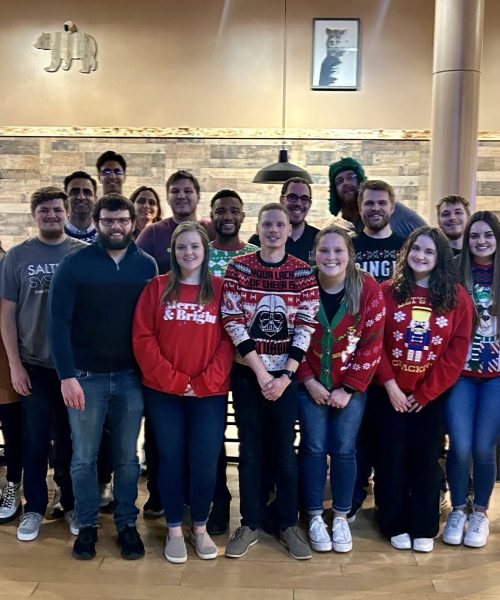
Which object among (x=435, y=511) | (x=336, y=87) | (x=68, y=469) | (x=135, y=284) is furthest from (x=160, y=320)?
(x=336, y=87)

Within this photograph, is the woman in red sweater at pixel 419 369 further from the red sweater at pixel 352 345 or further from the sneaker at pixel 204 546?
the sneaker at pixel 204 546

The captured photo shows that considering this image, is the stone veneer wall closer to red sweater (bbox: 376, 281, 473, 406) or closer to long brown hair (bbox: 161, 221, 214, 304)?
red sweater (bbox: 376, 281, 473, 406)

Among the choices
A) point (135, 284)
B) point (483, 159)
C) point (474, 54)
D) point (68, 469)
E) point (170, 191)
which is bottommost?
point (68, 469)

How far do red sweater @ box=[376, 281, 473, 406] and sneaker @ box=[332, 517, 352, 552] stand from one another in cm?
68

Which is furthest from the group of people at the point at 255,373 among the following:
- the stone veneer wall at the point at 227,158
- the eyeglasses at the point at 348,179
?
the stone veneer wall at the point at 227,158

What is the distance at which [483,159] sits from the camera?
298 inches

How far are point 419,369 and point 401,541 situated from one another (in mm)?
801

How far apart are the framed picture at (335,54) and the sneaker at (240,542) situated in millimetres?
5577

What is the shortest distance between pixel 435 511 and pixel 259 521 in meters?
0.81

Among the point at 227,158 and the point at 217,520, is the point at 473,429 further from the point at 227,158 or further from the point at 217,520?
the point at 227,158

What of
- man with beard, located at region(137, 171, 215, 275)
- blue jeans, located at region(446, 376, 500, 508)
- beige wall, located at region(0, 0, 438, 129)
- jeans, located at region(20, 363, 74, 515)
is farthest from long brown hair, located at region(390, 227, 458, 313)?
beige wall, located at region(0, 0, 438, 129)

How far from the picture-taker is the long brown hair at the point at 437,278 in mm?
3154

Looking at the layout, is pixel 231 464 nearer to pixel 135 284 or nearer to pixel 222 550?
pixel 222 550

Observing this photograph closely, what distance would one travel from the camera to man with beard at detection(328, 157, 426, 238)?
13.2 feet
